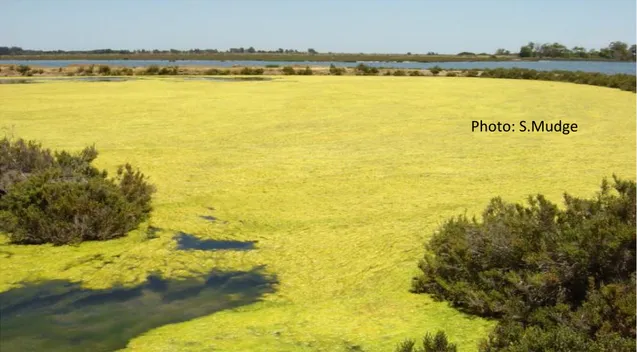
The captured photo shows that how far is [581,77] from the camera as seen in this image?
27.8m

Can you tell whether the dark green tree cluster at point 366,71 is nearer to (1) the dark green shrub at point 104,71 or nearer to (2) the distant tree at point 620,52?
(1) the dark green shrub at point 104,71

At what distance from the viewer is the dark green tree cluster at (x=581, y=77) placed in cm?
2352

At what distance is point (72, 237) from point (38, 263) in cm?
51

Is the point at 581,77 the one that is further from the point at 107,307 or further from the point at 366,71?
the point at 107,307

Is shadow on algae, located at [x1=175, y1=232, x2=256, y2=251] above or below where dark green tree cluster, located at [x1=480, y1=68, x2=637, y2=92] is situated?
below

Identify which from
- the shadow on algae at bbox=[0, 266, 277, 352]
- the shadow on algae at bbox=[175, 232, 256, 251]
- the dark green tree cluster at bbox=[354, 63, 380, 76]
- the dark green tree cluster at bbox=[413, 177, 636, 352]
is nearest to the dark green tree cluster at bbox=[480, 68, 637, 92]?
the dark green tree cluster at bbox=[354, 63, 380, 76]

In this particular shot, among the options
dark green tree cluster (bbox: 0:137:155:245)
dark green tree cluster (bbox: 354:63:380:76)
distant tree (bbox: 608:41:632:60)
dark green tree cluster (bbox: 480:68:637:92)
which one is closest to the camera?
dark green tree cluster (bbox: 0:137:155:245)

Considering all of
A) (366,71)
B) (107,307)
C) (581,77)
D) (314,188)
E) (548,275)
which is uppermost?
(366,71)

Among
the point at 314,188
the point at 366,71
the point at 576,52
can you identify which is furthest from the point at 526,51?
the point at 314,188

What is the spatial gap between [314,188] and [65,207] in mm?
2855

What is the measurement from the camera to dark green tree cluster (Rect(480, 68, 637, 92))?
77.2 ft

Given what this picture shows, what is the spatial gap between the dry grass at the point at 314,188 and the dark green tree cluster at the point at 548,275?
262mm

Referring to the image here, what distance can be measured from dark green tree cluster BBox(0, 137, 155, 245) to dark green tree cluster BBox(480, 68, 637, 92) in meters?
20.9

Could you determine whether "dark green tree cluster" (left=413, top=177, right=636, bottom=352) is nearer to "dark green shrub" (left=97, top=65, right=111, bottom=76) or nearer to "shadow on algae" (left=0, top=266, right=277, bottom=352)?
"shadow on algae" (left=0, top=266, right=277, bottom=352)
